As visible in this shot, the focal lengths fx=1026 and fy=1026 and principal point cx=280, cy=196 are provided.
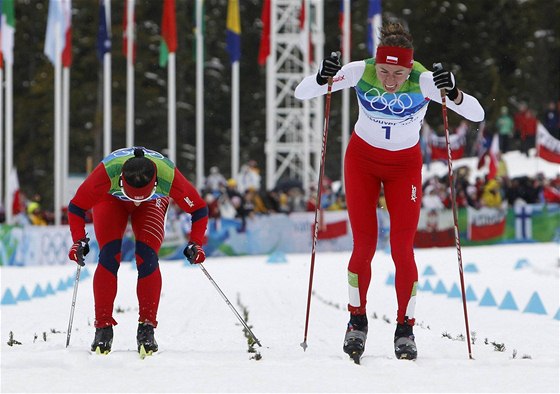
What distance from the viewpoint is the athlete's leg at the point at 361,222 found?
6.75m

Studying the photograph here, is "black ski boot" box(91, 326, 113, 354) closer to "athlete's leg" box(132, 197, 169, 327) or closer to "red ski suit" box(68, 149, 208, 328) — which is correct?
"red ski suit" box(68, 149, 208, 328)

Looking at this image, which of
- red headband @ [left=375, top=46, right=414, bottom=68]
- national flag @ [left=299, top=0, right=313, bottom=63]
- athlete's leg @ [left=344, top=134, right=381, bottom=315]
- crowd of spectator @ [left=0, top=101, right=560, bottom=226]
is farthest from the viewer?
national flag @ [left=299, top=0, right=313, bottom=63]


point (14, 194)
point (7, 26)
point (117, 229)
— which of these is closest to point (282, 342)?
point (117, 229)

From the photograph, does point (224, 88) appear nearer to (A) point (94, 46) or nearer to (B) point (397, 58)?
(A) point (94, 46)

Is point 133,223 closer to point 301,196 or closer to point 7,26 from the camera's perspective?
point 301,196

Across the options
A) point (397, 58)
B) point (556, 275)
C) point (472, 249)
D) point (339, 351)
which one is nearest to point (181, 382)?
point (339, 351)

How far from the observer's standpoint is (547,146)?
26.1 meters

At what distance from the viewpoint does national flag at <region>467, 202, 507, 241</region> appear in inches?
1003

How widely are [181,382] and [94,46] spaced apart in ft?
145

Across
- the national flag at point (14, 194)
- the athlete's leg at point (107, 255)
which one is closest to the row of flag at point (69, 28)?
the national flag at point (14, 194)

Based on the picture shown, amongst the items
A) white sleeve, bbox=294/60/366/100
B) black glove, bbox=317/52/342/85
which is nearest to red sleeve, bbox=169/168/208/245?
white sleeve, bbox=294/60/366/100

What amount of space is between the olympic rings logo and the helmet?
1475 millimetres

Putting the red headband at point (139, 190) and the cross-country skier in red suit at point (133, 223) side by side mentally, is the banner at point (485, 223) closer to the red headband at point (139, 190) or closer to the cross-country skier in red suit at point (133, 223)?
the cross-country skier in red suit at point (133, 223)

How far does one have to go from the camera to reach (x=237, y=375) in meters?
5.47
